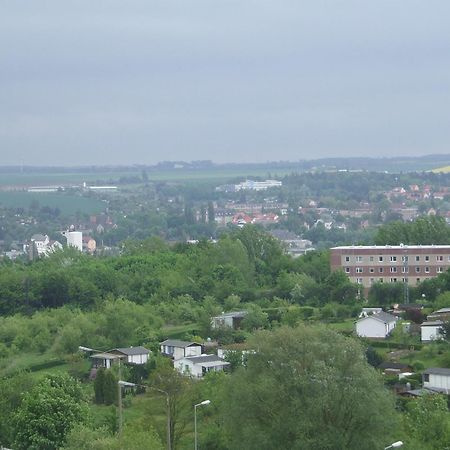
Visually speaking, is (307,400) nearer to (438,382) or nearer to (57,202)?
(438,382)

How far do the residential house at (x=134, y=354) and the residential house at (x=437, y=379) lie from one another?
871 centimetres

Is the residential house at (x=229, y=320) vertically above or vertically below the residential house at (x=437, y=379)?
below

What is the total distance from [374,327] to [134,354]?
289 inches

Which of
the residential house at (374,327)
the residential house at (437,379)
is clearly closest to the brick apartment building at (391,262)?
the residential house at (374,327)

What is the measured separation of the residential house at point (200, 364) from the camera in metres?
35.4

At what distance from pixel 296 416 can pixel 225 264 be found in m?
30.5

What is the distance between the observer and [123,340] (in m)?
40.9

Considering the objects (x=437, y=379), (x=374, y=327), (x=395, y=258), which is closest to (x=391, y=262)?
(x=395, y=258)

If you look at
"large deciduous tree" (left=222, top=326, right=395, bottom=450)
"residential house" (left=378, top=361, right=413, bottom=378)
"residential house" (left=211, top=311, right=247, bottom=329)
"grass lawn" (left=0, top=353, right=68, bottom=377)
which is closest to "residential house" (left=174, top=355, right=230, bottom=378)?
"grass lawn" (left=0, top=353, right=68, bottom=377)

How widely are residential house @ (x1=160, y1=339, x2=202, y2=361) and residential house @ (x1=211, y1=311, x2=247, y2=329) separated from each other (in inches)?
117

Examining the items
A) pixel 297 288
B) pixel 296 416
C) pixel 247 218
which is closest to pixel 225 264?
pixel 297 288

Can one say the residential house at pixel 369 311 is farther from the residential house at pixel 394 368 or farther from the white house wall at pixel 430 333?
the residential house at pixel 394 368

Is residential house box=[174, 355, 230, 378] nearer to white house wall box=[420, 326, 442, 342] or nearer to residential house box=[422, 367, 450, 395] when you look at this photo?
residential house box=[422, 367, 450, 395]

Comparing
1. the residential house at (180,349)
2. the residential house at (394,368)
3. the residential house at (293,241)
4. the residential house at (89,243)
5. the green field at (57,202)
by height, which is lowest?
the green field at (57,202)
